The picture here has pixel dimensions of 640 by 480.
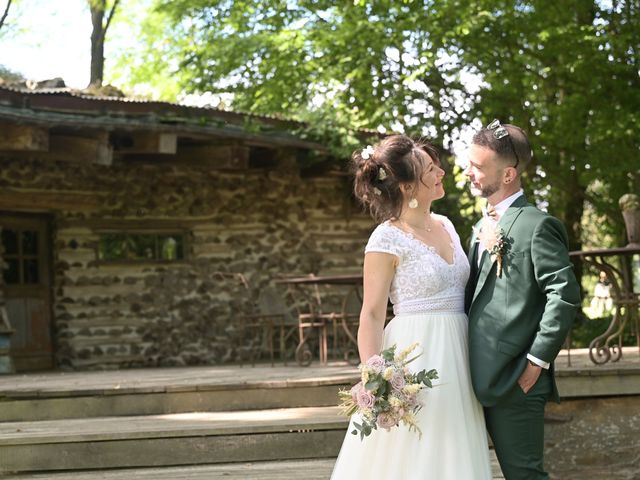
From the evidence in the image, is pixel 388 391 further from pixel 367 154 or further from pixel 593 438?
pixel 593 438

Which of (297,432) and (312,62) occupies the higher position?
(312,62)

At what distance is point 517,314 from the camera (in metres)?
2.99

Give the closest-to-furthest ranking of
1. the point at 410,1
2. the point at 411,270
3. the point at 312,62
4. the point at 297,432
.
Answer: the point at 411,270 → the point at 297,432 → the point at 410,1 → the point at 312,62

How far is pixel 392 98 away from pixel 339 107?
0.67 meters

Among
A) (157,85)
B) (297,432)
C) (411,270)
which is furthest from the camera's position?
(157,85)

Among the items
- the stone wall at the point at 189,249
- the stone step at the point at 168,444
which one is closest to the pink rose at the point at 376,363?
the stone step at the point at 168,444

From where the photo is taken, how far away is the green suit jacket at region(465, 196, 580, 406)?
9.56ft

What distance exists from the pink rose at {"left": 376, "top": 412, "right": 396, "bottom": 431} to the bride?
161mm

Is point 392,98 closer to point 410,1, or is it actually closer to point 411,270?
point 410,1

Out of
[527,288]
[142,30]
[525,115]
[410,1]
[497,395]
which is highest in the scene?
[142,30]

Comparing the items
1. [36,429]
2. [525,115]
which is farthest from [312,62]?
[36,429]

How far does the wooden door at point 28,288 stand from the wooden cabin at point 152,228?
1 cm

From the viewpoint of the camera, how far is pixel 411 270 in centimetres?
312

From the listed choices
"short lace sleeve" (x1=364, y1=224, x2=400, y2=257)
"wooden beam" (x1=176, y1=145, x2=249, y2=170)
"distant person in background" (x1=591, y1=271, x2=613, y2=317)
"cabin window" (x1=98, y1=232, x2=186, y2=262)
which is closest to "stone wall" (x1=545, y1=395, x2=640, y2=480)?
"distant person in background" (x1=591, y1=271, x2=613, y2=317)
